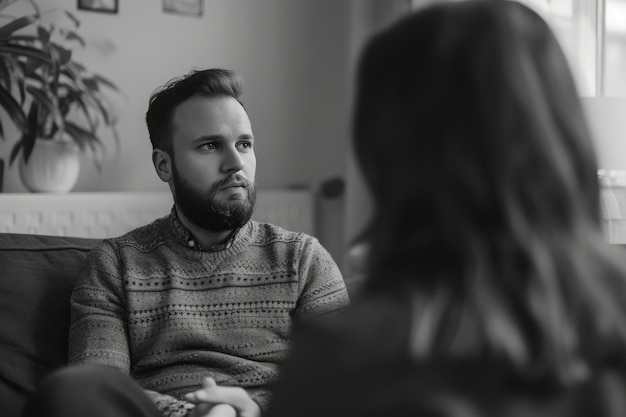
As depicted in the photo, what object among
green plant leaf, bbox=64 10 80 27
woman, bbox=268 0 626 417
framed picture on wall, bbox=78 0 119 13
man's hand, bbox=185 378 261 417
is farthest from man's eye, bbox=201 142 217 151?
framed picture on wall, bbox=78 0 119 13

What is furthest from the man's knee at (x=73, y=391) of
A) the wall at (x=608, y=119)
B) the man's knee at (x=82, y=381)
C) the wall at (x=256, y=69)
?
the wall at (x=256, y=69)

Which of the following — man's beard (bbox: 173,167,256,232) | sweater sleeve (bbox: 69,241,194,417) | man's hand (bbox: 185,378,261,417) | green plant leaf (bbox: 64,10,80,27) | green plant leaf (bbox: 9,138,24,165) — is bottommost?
man's hand (bbox: 185,378,261,417)

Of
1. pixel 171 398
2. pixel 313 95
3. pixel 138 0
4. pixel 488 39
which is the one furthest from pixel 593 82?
pixel 488 39

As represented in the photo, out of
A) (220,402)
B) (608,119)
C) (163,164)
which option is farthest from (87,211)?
(608,119)

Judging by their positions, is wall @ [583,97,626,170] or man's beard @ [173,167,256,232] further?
wall @ [583,97,626,170]

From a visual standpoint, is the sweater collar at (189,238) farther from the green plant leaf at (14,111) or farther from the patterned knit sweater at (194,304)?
the green plant leaf at (14,111)

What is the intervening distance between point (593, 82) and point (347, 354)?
98.1 inches

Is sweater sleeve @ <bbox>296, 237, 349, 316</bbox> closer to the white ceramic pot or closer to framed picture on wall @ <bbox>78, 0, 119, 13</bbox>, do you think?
the white ceramic pot

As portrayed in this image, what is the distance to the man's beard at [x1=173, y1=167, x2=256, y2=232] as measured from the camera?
6.01 ft

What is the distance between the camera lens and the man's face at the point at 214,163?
184cm

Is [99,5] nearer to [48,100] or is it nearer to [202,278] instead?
[48,100]

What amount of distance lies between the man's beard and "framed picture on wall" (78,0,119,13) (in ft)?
5.10

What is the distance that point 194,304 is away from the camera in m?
1.79

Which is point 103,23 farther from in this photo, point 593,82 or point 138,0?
point 593,82
